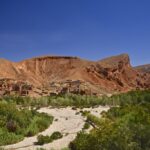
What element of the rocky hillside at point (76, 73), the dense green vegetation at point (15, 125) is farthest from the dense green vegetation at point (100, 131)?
the rocky hillside at point (76, 73)

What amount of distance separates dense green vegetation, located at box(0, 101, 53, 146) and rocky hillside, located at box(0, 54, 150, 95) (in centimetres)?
8816

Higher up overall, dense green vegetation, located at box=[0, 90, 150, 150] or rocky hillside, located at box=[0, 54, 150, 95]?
rocky hillside, located at box=[0, 54, 150, 95]

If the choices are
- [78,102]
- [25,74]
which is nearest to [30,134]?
[78,102]

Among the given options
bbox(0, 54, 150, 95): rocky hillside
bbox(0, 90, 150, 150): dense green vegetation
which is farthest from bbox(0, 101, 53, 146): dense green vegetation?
bbox(0, 54, 150, 95): rocky hillside

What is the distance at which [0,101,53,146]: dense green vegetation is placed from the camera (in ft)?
99.6

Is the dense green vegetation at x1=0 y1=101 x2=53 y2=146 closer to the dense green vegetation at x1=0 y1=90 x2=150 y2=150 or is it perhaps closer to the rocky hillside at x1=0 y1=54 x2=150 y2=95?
the dense green vegetation at x1=0 y1=90 x2=150 y2=150

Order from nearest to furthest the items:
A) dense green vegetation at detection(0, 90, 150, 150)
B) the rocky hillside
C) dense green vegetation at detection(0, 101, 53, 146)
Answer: dense green vegetation at detection(0, 90, 150, 150)
dense green vegetation at detection(0, 101, 53, 146)
the rocky hillside

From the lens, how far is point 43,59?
170500mm

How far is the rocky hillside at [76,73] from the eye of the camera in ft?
456

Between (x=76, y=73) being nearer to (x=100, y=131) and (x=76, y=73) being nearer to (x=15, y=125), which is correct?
(x=15, y=125)

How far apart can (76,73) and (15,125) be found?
4540 inches

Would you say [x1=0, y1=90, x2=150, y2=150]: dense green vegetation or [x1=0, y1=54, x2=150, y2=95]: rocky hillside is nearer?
[x1=0, y1=90, x2=150, y2=150]: dense green vegetation

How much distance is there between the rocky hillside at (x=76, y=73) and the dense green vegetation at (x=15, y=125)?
88161mm

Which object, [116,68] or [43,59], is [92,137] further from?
[43,59]
